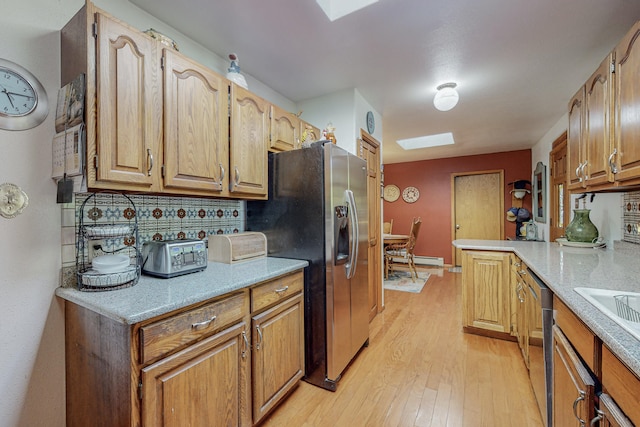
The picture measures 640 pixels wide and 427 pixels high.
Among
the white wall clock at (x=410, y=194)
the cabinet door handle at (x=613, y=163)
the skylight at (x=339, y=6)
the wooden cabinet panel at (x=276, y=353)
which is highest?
the skylight at (x=339, y=6)

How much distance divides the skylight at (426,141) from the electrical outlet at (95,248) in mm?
4295

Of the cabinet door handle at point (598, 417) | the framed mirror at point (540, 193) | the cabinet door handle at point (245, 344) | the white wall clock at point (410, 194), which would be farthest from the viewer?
the white wall clock at point (410, 194)

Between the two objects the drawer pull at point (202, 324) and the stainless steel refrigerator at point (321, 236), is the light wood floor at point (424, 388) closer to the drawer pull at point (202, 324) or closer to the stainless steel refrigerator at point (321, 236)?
the stainless steel refrigerator at point (321, 236)

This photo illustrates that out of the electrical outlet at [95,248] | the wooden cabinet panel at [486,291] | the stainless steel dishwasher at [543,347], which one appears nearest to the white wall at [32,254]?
the electrical outlet at [95,248]

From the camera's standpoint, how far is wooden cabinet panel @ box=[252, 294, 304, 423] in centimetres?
143

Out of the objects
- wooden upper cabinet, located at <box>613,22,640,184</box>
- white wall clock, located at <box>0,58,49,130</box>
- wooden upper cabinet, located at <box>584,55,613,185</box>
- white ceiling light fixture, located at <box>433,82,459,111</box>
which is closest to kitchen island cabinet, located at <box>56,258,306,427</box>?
white wall clock, located at <box>0,58,49,130</box>

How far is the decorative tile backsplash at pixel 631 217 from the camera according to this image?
1.91 m

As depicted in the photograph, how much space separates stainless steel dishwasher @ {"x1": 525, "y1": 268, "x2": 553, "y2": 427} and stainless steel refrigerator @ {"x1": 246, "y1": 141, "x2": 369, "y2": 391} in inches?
43.1

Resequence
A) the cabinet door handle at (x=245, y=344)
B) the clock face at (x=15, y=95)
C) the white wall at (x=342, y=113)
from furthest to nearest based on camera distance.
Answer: the white wall at (x=342, y=113) → the cabinet door handle at (x=245, y=344) → the clock face at (x=15, y=95)

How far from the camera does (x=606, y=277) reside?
50.5 inches

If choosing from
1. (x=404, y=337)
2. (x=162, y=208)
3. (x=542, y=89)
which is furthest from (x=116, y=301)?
(x=542, y=89)

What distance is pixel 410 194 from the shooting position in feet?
20.4

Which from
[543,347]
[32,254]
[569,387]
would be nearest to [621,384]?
[569,387]

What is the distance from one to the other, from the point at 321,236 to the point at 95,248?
1.24 metres
